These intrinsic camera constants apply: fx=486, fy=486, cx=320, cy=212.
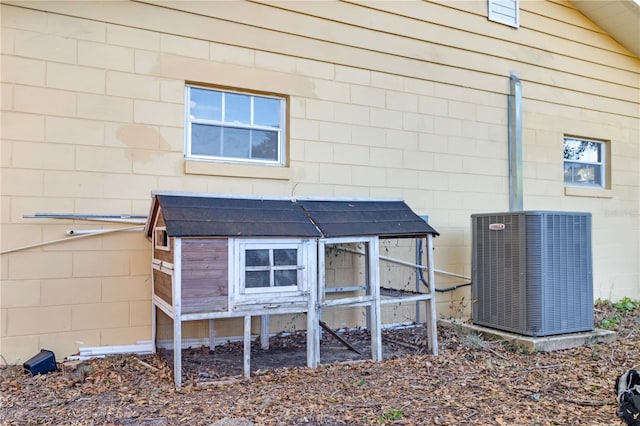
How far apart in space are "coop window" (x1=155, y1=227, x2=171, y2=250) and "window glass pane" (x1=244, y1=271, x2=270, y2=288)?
72 centimetres

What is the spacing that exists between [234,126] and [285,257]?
1.97 m

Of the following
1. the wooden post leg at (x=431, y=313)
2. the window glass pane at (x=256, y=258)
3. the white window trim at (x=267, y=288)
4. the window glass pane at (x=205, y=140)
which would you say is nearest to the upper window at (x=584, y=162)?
the wooden post leg at (x=431, y=313)

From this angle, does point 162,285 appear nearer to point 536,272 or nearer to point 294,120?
point 294,120

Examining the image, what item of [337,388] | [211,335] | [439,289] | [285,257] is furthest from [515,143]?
[211,335]

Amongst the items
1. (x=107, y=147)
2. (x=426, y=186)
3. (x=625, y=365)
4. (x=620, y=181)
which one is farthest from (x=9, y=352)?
(x=620, y=181)

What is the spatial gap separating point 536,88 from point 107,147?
20.7 ft

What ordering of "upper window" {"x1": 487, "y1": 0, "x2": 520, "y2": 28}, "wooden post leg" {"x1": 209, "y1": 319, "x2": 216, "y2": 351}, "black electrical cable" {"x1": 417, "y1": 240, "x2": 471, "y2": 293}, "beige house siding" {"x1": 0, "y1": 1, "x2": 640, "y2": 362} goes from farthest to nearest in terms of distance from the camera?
"upper window" {"x1": 487, "y1": 0, "x2": 520, "y2": 28} < "black electrical cable" {"x1": 417, "y1": 240, "x2": 471, "y2": 293} < "wooden post leg" {"x1": 209, "y1": 319, "x2": 216, "y2": 351} < "beige house siding" {"x1": 0, "y1": 1, "x2": 640, "y2": 362}

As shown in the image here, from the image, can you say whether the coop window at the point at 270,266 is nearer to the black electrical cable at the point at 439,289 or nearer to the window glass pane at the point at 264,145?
the window glass pane at the point at 264,145

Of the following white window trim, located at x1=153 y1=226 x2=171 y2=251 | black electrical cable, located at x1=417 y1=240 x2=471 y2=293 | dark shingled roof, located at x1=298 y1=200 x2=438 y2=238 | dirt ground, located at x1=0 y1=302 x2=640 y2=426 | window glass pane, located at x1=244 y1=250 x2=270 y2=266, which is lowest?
dirt ground, located at x1=0 y1=302 x2=640 y2=426

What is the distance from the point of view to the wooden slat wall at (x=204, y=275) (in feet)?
13.1

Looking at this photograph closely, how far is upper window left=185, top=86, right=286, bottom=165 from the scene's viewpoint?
5441 millimetres

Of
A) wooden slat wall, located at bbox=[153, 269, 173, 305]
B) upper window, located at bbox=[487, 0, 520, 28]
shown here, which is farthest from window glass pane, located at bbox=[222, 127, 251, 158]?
upper window, located at bbox=[487, 0, 520, 28]

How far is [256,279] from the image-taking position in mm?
4262

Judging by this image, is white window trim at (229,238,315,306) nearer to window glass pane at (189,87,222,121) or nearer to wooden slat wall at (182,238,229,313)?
wooden slat wall at (182,238,229,313)
